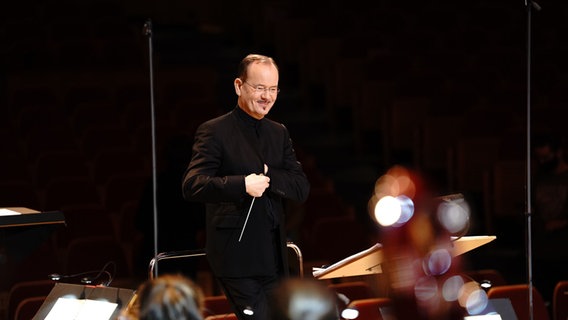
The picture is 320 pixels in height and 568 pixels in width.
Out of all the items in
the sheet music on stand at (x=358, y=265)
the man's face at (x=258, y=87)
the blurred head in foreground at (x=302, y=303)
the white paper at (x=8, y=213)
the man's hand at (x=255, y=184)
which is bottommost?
the sheet music on stand at (x=358, y=265)

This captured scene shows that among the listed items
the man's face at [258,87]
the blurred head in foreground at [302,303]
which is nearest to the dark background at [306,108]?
the man's face at [258,87]

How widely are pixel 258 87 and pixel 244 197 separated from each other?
1.11 ft

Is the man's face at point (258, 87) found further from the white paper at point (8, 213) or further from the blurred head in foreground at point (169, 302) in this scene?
the blurred head in foreground at point (169, 302)

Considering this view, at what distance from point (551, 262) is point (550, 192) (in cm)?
36

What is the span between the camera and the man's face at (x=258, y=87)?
308 centimetres

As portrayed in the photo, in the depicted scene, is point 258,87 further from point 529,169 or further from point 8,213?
point 529,169

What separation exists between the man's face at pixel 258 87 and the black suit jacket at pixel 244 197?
0.07 meters

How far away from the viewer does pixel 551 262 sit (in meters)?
5.23

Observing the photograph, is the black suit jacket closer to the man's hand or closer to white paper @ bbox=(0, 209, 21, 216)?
the man's hand

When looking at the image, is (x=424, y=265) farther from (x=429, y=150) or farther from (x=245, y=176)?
(x=429, y=150)

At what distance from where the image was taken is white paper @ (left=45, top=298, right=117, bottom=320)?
3152mm

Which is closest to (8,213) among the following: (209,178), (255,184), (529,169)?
(209,178)

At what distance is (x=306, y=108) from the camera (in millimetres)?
8664

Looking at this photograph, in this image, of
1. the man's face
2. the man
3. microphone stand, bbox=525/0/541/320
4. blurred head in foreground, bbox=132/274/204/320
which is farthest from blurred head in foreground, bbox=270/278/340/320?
microphone stand, bbox=525/0/541/320
